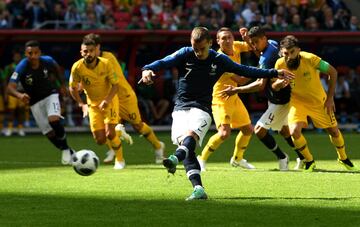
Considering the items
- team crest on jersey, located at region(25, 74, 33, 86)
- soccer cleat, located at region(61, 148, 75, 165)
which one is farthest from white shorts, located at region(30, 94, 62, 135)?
soccer cleat, located at region(61, 148, 75, 165)

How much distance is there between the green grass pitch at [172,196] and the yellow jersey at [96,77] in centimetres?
135

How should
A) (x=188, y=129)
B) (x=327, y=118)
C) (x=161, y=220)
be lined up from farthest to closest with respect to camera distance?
(x=327, y=118)
(x=188, y=129)
(x=161, y=220)

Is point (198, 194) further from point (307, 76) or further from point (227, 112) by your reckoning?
point (227, 112)

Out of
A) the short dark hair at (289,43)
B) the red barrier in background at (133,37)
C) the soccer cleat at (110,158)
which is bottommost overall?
the red barrier in background at (133,37)

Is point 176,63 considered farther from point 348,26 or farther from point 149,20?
point 348,26

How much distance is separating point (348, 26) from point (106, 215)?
77.0 feet

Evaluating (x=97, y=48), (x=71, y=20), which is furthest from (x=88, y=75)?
(x=71, y=20)

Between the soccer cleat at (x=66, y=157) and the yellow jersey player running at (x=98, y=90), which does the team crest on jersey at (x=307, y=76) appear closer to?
the yellow jersey player running at (x=98, y=90)

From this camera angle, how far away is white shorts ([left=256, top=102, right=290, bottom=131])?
17141 millimetres

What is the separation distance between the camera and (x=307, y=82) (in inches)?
642

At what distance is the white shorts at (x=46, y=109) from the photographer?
762 inches

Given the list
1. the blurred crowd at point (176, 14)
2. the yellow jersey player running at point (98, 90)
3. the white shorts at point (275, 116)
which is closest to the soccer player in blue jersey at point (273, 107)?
the white shorts at point (275, 116)

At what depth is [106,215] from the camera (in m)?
10.8

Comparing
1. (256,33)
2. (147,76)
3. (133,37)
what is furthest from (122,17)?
(147,76)
